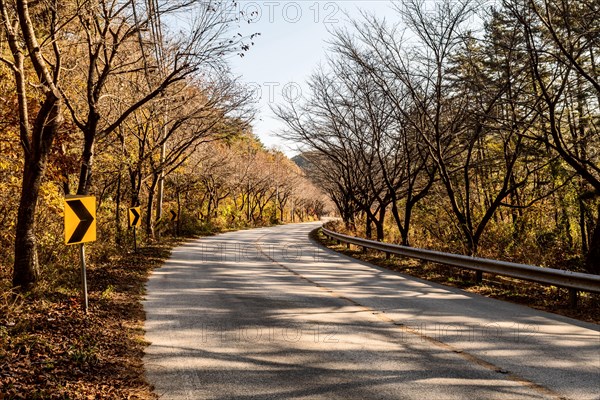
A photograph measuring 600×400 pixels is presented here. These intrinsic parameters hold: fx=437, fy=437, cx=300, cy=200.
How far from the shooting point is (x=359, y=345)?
545 centimetres

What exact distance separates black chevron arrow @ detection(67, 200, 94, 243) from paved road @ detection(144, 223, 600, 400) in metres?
1.67

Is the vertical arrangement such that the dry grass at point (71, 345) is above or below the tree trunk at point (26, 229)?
below

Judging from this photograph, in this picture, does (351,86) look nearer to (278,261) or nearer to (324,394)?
(278,261)

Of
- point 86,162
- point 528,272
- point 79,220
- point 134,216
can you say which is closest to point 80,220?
point 79,220

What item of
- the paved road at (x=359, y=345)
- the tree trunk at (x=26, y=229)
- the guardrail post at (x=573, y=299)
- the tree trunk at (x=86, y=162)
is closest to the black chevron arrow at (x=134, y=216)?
the tree trunk at (x=86, y=162)

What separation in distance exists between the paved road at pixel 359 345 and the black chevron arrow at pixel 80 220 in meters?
1.67

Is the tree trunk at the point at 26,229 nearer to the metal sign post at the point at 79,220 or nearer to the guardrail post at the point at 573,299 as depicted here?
the metal sign post at the point at 79,220

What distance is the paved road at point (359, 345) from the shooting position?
4207 millimetres

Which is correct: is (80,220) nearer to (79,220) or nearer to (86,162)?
(79,220)

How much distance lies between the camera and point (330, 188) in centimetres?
4569

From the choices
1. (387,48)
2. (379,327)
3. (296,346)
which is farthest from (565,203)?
(296,346)

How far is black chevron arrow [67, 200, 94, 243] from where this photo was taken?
6.55 meters

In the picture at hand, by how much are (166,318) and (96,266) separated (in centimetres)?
654

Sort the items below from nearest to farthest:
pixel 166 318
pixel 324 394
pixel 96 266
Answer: pixel 324 394 < pixel 166 318 < pixel 96 266
